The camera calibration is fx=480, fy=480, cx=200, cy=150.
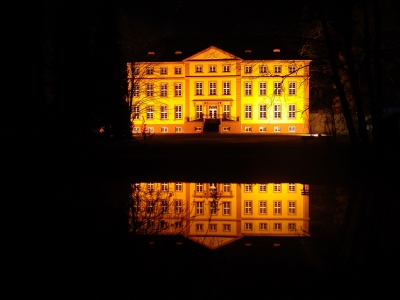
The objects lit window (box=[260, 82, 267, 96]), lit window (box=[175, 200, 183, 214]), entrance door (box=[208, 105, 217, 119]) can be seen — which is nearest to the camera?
lit window (box=[175, 200, 183, 214])

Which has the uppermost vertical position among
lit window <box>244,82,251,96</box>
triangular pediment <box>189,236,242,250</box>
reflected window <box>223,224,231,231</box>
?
lit window <box>244,82,251,96</box>

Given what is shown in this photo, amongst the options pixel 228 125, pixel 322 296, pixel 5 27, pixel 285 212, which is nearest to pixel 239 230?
pixel 285 212

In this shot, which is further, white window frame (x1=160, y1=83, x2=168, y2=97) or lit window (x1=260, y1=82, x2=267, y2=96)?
white window frame (x1=160, y1=83, x2=168, y2=97)

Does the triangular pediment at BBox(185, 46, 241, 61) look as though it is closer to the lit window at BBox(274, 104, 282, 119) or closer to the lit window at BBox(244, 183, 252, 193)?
the lit window at BBox(274, 104, 282, 119)

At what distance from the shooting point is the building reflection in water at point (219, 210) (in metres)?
7.97

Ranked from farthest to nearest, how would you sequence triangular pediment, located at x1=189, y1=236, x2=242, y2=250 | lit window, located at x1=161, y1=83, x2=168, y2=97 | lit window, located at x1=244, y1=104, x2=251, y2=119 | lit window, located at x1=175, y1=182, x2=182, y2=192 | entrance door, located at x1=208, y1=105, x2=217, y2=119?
lit window, located at x1=161, y1=83, x2=168, y2=97 < entrance door, located at x1=208, y1=105, x2=217, y2=119 < lit window, located at x1=244, y1=104, x2=251, y2=119 < lit window, located at x1=175, y1=182, x2=182, y2=192 < triangular pediment, located at x1=189, y1=236, x2=242, y2=250

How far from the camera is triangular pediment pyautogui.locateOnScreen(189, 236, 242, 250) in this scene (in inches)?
282

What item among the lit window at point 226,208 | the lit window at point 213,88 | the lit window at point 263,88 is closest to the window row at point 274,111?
the lit window at point 263,88

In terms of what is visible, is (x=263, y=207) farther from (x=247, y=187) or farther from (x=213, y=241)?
(x=213, y=241)

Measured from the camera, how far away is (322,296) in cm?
507

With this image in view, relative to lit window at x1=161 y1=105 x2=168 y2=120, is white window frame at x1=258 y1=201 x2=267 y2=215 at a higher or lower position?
lower

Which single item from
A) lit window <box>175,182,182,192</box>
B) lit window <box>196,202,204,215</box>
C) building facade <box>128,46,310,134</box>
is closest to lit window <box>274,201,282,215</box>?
lit window <box>196,202,204,215</box>

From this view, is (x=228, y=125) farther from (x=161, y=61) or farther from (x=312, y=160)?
(x=312, y=160)

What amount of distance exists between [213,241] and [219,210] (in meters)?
2.45
